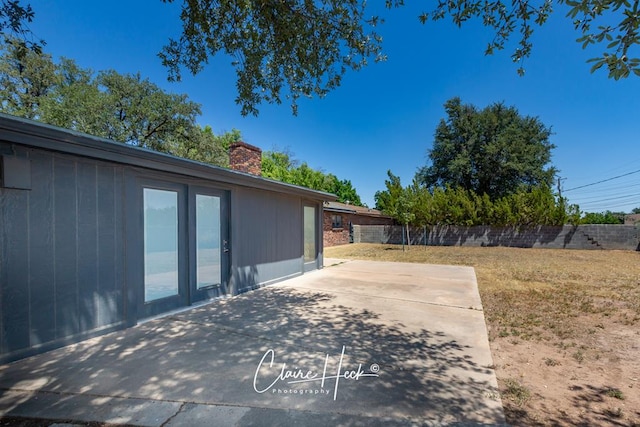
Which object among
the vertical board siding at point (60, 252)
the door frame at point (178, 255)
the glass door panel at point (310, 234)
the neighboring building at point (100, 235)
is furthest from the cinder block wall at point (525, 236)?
the vertical board siding at point (60, 252)

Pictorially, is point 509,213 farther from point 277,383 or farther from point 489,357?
point 277,383

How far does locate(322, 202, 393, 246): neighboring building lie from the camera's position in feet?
61.3

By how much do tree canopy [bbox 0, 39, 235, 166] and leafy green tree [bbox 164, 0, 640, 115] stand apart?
16375 millimetres

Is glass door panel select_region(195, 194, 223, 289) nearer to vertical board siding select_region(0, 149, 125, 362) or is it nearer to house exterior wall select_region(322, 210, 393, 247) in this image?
vertical board siding select_region(0, 149, 125, 362)

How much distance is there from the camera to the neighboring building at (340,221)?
61.3 ft

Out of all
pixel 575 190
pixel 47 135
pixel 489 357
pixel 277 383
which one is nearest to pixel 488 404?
pixel 489 357

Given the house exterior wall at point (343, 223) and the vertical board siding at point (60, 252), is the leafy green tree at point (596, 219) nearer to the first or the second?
the house exterior wall at point (343, 223)

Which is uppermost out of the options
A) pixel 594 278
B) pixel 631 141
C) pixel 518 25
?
pixel 631 141

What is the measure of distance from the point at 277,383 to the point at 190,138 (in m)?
20.8

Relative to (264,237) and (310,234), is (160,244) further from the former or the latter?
(310,234)

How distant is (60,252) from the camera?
3.30 m

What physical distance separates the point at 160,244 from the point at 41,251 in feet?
4.53

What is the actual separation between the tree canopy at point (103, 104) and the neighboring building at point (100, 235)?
53.1 feet

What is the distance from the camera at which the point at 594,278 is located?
25.9 ft
